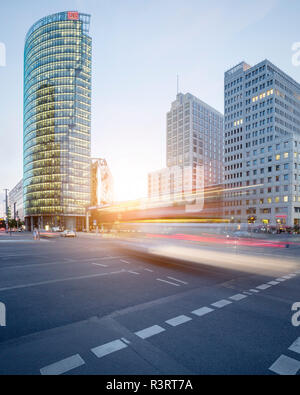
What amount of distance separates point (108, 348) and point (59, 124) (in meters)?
117

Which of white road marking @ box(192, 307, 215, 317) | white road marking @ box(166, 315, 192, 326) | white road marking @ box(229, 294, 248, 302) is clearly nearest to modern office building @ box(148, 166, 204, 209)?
white road marking @ box(229, 294, 248, 302)

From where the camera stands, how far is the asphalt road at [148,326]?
3.65 metres

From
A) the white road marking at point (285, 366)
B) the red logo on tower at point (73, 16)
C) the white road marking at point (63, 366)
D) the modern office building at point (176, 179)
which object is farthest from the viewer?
the modern office building at point (176, 179)

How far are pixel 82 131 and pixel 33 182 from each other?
34990 millimetres

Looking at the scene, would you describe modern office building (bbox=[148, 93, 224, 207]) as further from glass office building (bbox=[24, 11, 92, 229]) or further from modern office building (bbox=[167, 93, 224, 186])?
glass office building (bbox=[24, 11, 92, 229])

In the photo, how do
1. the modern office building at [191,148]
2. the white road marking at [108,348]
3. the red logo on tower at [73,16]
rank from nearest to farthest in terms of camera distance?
1. the white road marking at [108,348]
2. the red logo on tower at [73,16]
3. the modern office building at [191,148]

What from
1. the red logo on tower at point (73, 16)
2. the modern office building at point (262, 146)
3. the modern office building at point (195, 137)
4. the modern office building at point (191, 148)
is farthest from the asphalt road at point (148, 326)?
the red logo on tower at point (73, 16)

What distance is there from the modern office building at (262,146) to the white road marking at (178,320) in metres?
71.6

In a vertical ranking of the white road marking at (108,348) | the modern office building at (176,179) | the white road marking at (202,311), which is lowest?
the white road marking at (202,311)

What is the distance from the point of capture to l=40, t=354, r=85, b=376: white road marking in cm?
341

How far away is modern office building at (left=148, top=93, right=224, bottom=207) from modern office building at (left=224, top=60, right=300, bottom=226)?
35231 millimetres

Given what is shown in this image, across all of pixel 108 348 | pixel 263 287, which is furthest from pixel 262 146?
pixel 108 348

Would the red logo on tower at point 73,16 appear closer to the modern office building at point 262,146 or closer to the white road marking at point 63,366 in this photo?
the modern office building at point 262,146
